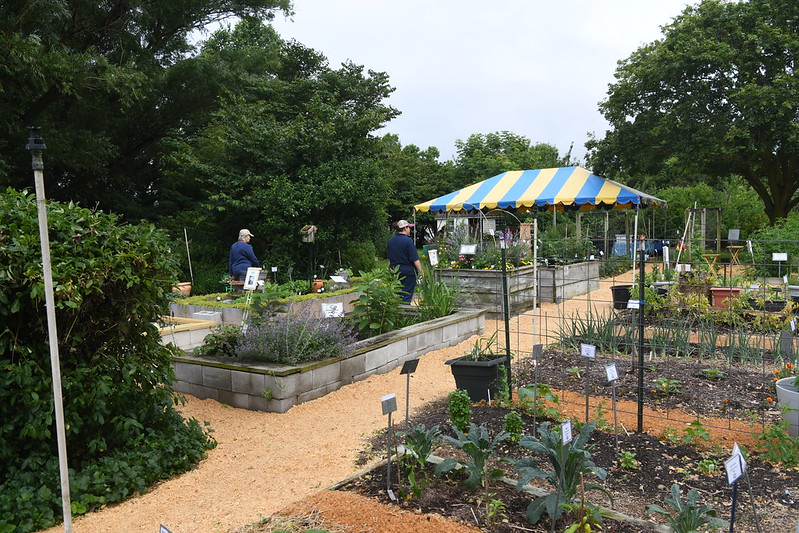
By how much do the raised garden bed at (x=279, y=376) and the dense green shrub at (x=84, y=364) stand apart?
1.06 m

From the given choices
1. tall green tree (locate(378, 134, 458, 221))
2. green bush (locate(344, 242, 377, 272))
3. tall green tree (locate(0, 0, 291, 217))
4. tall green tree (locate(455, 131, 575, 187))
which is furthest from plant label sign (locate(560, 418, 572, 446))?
tall green tree (locate(455, 131, 575, 187))

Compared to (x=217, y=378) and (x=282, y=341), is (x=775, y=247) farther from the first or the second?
(x=217, y=378)

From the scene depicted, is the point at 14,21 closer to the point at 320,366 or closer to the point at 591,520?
the point at 320,366

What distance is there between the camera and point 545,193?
12648mm

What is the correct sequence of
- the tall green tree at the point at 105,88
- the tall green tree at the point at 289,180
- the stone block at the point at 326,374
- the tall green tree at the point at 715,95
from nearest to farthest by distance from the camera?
1. the stone block at the point at 326,374
2. the tall green tree at the point at 105,88
3. the tall green tree at the point at 289,180
4. the tall green tree at the point at 715,95

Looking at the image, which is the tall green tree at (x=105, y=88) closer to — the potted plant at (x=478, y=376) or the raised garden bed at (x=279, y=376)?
the raised garden bed at (x=279, y=376)

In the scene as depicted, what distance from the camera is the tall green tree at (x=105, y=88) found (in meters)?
10.1

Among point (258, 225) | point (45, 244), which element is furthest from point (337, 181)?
point (45, 244)

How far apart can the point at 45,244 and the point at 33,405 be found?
3.58 ft

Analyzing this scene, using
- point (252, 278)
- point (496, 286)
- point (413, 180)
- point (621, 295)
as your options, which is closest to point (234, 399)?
point (252, 278)

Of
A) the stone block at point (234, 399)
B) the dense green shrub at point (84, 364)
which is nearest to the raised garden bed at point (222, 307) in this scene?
the stone block at point (234, 399)

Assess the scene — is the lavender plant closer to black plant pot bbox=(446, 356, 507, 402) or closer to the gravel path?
the gravel path

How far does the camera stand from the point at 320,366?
5.14 m

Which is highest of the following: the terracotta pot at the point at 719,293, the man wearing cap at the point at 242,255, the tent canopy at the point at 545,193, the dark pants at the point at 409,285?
the tent canopy at the point at 545,193
